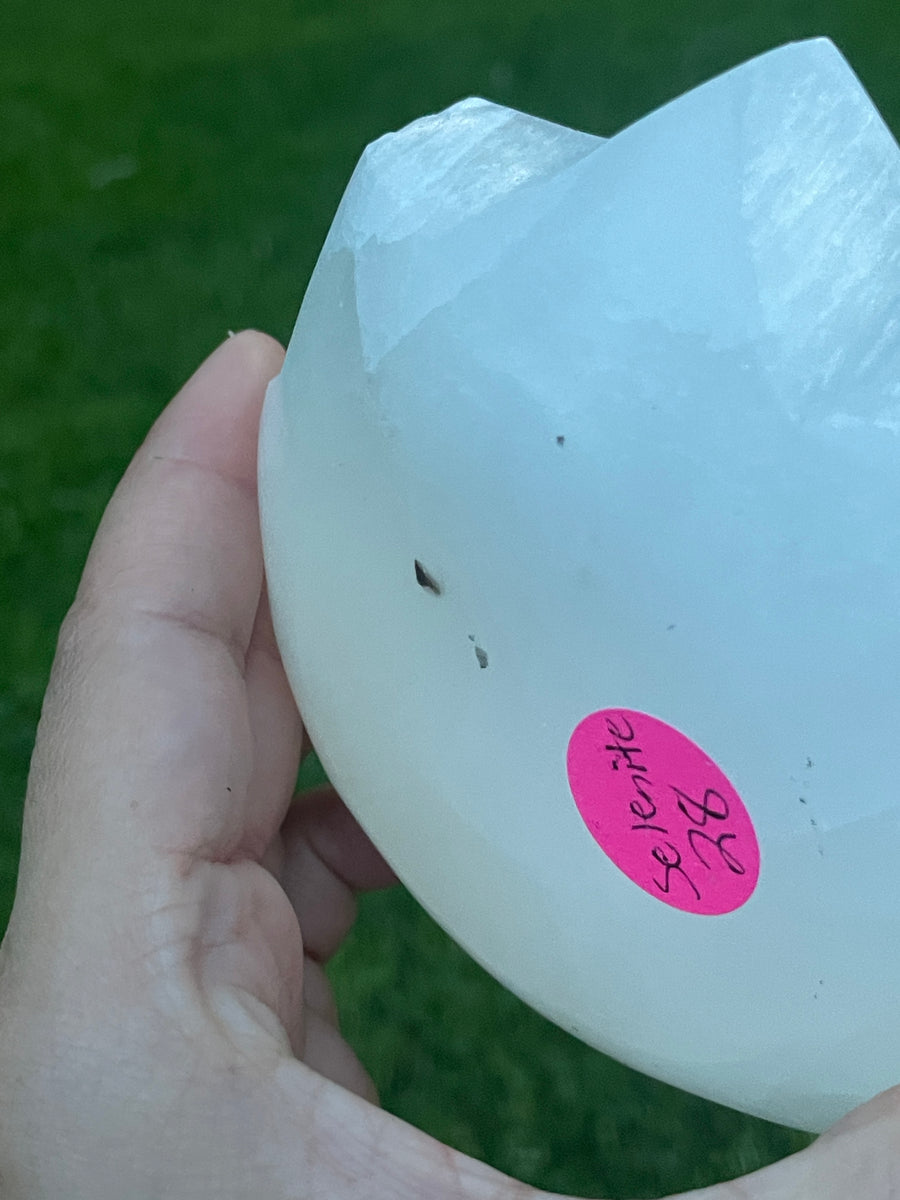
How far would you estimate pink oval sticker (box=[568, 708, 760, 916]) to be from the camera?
0.45 m

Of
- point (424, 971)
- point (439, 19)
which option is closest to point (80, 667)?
point (424, 971)

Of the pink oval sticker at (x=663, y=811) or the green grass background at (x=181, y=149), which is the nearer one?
the pink oval sticker at (x=663, y=811)

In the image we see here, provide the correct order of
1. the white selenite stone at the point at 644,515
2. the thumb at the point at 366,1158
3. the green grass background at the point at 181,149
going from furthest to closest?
the green grass background at the point at 181,149 < the thumb at the point at 366,1158 < the white selenite stone at the point at 644,515

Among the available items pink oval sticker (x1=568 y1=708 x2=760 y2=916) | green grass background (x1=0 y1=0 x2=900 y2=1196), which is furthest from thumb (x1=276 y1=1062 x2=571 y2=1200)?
green grass background (x1=0 y1=0 x2=900 y2=1196)

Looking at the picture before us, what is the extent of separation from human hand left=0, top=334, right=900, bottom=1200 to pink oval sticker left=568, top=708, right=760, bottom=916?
14 centimetres

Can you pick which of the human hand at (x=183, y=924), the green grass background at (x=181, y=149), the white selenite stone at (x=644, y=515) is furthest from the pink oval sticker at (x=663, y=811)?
the green grass background at (x=181, y=149)

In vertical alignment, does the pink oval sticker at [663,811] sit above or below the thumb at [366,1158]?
above

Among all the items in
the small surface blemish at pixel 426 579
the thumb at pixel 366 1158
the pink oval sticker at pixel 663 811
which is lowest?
the thumb at pixel 366 1158

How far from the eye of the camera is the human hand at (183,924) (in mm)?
551

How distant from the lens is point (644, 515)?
0.42 metres

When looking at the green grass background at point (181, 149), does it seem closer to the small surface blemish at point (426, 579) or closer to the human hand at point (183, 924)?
the human hand at point (183, 924)

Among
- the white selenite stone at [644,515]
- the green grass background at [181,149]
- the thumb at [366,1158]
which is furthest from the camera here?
the green grass background at [181,149]

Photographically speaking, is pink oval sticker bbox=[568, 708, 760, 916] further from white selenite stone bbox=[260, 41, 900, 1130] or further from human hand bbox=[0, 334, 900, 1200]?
human hand bbox=[0, 334, 900, 1200]

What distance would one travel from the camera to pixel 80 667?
682 millimetres
